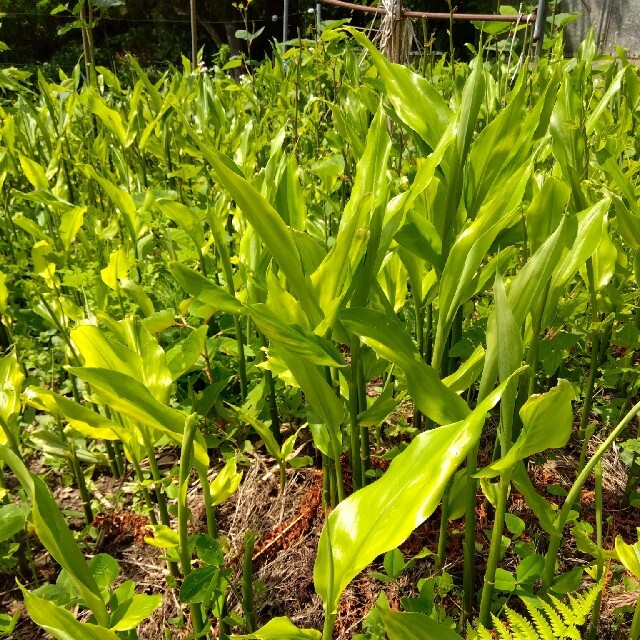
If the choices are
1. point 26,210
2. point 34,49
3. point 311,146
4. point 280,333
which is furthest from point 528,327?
point 34,49

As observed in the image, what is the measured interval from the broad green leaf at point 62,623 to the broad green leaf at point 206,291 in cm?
38

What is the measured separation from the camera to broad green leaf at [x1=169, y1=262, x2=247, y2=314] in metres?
0.81

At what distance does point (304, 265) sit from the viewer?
79cm

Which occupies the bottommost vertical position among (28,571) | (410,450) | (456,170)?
(28,571)

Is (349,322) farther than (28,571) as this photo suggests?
No

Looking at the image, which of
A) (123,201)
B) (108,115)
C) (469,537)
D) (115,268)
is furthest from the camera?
(108,115)

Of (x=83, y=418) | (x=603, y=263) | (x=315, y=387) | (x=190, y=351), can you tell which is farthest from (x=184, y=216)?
(x=603, y=263)

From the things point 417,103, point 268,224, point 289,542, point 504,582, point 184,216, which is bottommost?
point 289,542

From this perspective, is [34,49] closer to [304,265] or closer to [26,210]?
[26,210]

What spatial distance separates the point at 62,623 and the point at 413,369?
40cm

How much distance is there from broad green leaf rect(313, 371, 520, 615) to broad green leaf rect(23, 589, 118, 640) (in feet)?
0.66

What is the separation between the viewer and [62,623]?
559 millimetres

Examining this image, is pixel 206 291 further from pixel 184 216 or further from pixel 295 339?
pixel 184 216

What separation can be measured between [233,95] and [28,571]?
2.48 meters
